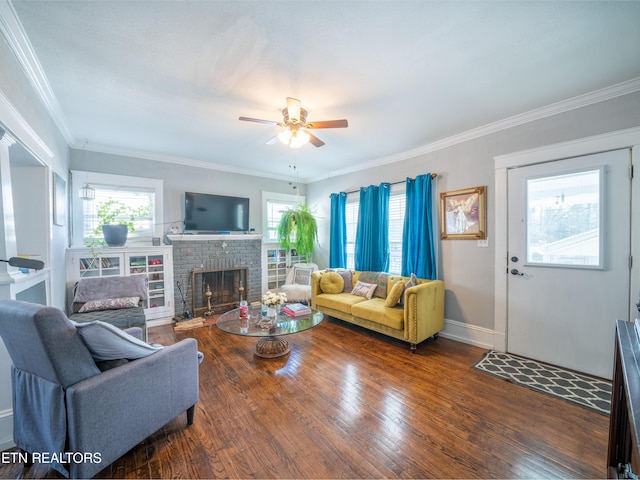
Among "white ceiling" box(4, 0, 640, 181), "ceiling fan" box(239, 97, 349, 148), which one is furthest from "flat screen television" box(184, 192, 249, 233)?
"ceiling fan" box(239, 97, 349, 148)

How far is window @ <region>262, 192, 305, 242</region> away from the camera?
5.32 meters

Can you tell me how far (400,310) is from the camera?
3.19 meters

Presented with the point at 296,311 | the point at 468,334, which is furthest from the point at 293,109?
the point at 468,334

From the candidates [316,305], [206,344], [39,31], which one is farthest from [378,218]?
[39,31]

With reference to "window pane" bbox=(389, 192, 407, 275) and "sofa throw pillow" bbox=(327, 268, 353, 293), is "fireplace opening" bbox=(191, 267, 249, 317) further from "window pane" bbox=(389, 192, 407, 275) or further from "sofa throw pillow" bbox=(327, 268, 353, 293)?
"window pane" bbox=(389, 192, 407, 275)

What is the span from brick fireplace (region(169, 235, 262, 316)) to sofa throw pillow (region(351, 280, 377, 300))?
203 cm

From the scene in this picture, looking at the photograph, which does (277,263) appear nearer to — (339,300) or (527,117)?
(339,300)

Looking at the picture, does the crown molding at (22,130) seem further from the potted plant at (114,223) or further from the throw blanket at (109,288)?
the throw blanket at (109,288)

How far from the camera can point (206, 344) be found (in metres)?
3.22

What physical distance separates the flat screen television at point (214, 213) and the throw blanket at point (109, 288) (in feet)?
3.70

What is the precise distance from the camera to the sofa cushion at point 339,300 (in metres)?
3.70

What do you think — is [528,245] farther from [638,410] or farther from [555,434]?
[638,410]

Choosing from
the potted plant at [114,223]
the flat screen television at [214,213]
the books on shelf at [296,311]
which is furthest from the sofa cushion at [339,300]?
the potted plant at [114,223]

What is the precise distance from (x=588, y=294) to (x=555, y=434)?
4.71 feet
